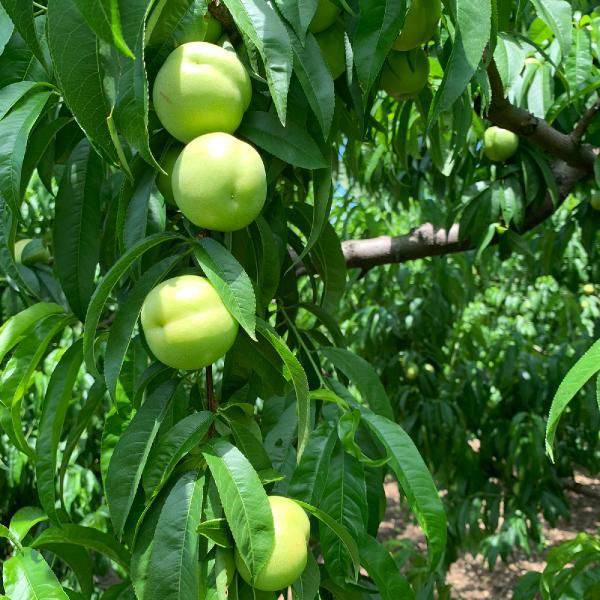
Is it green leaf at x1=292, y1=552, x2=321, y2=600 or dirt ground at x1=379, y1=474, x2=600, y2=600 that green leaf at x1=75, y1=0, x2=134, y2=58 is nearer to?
green leaf at x1=292, y1=552, x2=321, y2=600

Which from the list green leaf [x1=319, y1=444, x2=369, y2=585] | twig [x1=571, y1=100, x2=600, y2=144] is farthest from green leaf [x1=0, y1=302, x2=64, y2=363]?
twig [x1=571, y1=100, x2=600, y2=144]

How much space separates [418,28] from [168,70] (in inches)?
10.7

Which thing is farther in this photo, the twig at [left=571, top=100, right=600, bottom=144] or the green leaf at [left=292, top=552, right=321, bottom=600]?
the twig at [left=571, top=100, right=600, bottom=144]

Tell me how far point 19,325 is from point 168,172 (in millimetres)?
221

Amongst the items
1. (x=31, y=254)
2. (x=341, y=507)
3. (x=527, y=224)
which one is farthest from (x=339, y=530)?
(x=527, y=224)

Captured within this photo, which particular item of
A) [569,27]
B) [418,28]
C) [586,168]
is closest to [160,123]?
[418,28]

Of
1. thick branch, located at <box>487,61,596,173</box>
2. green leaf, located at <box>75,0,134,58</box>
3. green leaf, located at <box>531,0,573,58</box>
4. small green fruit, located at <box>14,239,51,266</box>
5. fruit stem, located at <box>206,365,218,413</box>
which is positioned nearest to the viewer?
green leaf, located at <box>75,0,134,58</box>

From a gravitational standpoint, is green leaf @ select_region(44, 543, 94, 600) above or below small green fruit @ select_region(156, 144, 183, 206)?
below

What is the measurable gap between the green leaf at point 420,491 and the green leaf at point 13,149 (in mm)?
397

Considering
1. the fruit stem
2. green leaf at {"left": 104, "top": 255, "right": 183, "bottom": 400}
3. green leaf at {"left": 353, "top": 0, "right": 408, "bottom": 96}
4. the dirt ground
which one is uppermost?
green leaf at {"left": 353, "top": 0, "right": 408, "bottom": 96}

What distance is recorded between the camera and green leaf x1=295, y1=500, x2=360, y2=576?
24.8 inches

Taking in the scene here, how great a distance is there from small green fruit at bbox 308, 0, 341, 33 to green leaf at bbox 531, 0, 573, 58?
0.34 meters

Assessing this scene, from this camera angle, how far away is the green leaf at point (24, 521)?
2.49 feet

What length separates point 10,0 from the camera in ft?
2.10
